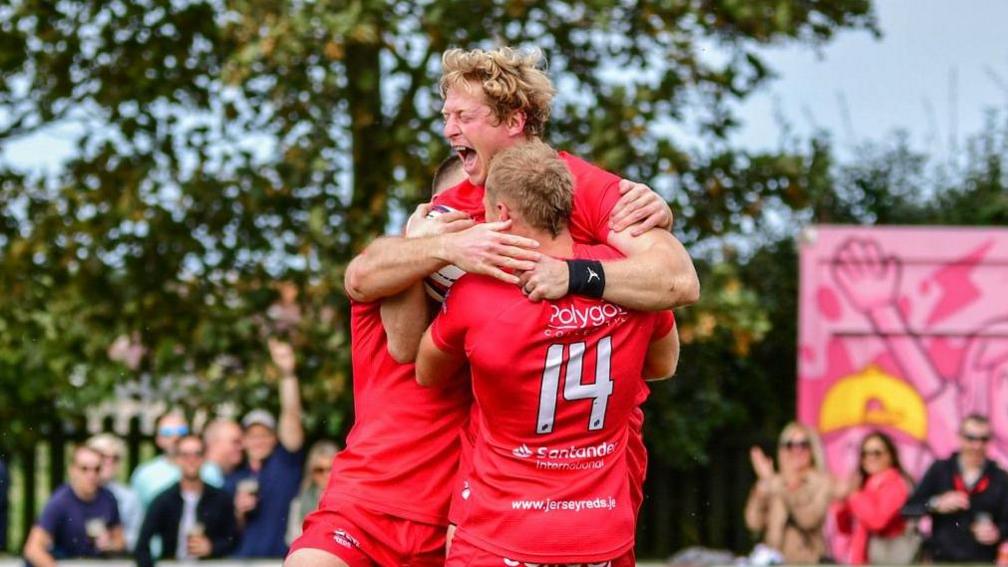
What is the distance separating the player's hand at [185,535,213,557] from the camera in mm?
10383

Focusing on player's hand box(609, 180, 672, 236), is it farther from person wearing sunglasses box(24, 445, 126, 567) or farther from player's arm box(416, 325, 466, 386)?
person wearing sunglasses box(24, 445, 126, 567)

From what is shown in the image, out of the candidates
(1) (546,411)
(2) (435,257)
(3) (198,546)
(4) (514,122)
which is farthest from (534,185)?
(3) (198,546)

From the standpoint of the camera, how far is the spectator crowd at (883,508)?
11180 mm

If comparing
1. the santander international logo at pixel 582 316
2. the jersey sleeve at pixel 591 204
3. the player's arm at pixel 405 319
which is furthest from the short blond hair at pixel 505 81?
the santander international logo at pixel 582 316

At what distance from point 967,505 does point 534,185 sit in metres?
7.47

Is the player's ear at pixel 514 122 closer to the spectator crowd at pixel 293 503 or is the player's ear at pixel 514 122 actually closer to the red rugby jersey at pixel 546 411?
the red rugby jersey at pixel 546 411

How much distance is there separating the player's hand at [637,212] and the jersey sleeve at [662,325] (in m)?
0.27

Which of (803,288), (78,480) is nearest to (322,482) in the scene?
(78,480)

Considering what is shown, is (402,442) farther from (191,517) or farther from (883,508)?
(883,508)

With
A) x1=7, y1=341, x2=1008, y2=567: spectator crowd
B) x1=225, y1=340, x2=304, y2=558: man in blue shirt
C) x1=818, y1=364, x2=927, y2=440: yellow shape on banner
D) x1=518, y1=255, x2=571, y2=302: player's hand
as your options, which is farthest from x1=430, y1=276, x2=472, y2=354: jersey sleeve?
x1=818, y1=364, x2=927, y2=440: yellow shape on banner

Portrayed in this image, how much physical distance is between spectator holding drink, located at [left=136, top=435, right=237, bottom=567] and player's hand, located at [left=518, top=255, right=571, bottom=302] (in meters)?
5.98

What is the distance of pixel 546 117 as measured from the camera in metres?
5.25

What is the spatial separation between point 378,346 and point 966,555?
7.06m

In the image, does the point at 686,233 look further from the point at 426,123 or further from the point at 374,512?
the point at 374,512
